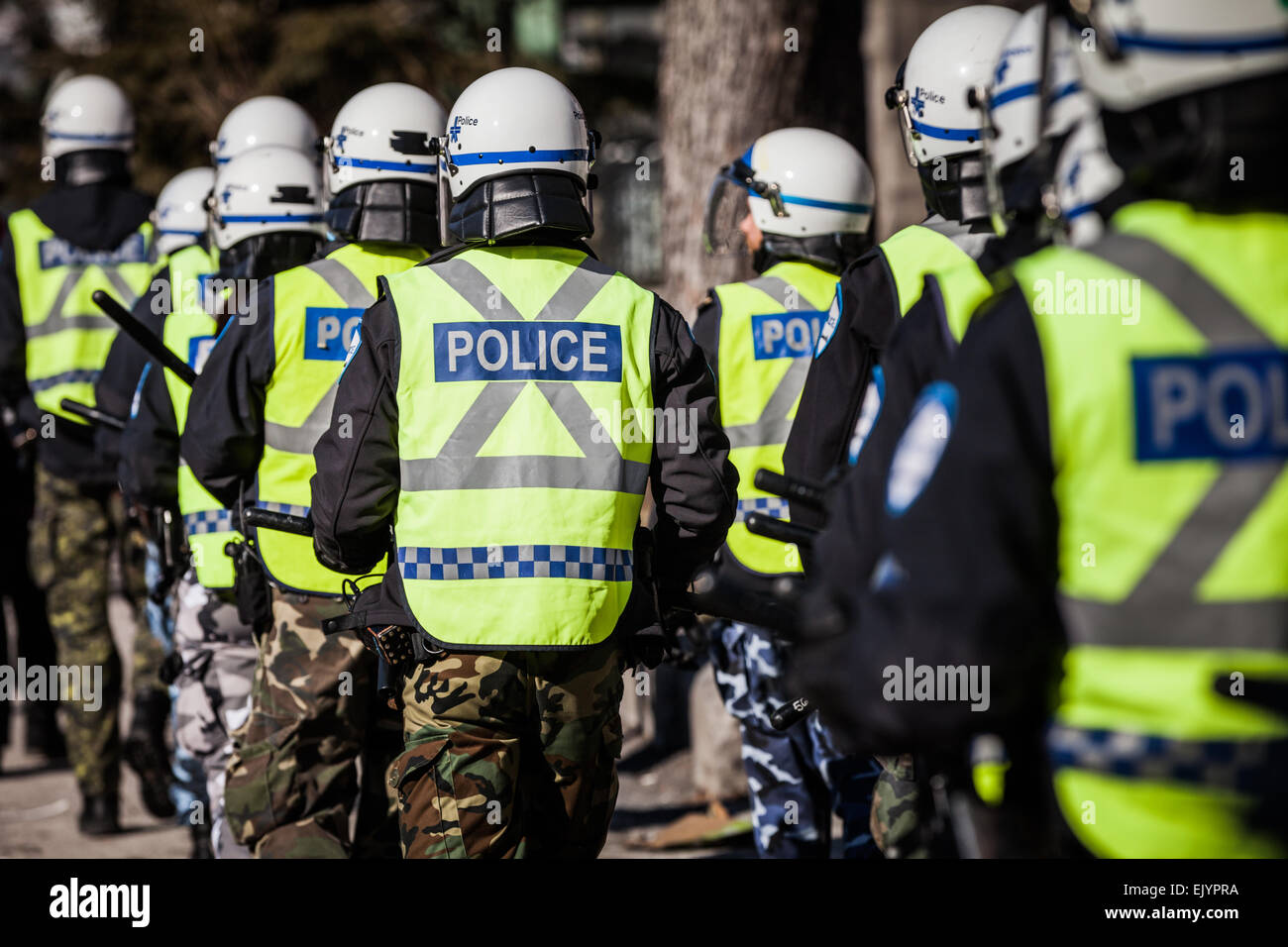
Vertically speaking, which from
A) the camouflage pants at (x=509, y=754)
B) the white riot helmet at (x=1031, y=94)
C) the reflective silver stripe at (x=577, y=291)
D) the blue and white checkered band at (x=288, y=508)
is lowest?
the camouflage pants at (x=509, y=754)

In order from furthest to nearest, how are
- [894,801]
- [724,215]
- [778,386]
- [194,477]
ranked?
[724,215] → [778,386] → [194,477] → [894,801]

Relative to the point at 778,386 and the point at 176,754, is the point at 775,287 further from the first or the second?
the point at 176,754

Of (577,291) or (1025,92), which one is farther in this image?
(577,291)

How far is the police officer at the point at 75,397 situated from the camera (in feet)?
20.0

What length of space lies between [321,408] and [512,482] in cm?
115

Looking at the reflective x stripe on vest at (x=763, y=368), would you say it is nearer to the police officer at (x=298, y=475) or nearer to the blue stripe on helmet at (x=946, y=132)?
the blue stripe on helmet at (x=946, y=132)

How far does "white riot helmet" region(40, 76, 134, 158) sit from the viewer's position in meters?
6.34

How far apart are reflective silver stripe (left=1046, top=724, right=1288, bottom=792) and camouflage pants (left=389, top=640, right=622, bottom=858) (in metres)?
1.69

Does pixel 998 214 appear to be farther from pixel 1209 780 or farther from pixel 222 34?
pixel 222 34

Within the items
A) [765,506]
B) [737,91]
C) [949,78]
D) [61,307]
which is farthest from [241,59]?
[949,78]

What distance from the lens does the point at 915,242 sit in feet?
11.4

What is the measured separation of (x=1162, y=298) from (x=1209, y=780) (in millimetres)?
567

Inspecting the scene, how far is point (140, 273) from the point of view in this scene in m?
6.20

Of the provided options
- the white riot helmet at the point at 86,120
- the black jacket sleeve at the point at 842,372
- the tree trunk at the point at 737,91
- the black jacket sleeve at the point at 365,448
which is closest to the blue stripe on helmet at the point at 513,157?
the black jacket sleeve at the point at 365,448
